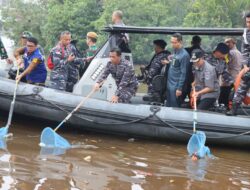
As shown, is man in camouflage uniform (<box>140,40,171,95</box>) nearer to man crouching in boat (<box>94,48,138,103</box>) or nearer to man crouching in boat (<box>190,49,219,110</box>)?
man crouching in boat (<box>94,48,138,103</box>)

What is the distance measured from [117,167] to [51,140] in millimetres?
1136

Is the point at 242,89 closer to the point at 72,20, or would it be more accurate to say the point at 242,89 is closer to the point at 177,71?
the point at 177,71

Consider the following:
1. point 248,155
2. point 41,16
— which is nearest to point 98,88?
point 248,155

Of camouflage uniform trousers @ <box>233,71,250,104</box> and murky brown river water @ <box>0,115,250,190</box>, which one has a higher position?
camouflage uniform trousers @ <box>233,71,250,104</box>

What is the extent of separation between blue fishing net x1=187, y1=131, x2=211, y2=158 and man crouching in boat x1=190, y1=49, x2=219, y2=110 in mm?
804

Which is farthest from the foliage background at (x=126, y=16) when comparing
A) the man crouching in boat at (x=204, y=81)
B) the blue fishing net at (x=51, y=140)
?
the blue fishing net at (x=51, y=140)

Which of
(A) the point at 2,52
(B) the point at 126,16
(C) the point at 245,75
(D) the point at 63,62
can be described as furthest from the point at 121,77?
(B) the point at 126,16

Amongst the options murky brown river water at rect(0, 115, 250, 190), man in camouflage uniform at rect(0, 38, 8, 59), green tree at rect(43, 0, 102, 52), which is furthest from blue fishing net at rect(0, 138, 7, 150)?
green tree at rect(43, 0, 102, 52)

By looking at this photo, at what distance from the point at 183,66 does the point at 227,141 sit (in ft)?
3.83

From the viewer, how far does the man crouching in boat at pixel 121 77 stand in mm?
6887

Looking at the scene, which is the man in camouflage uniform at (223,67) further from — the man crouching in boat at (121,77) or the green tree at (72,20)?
the green tree at (72,20)

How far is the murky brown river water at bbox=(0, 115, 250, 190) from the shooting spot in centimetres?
480

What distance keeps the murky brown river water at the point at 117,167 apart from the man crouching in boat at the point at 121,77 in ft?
1.98

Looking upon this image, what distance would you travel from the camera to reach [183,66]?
6.82m
